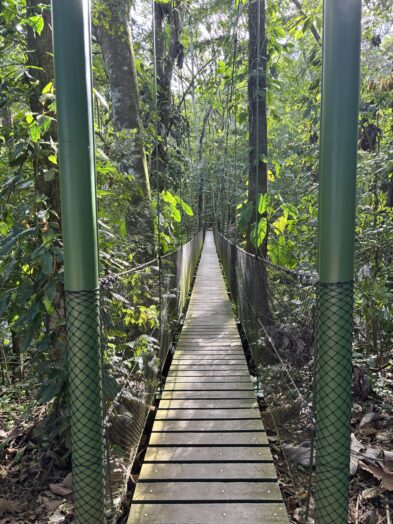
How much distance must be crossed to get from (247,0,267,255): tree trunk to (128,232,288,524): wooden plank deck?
131cm

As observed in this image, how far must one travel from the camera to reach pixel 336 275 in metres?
1.12

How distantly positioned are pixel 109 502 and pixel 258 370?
1.45 meters

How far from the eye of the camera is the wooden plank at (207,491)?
1559mm

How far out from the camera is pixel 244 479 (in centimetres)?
166

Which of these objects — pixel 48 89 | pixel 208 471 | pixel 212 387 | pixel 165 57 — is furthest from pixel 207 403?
pixel 165 57

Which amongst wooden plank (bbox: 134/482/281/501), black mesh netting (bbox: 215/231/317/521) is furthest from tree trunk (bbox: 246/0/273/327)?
wooden plank (bbox: 134/482/281/501)

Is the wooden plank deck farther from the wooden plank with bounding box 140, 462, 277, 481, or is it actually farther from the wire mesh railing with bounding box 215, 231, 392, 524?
the wire mesh railing with bounding box 215, 231, 392, 524

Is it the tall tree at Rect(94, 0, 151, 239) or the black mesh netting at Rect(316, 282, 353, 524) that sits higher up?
the tall tree at Rect(94, 0, 151, 239)

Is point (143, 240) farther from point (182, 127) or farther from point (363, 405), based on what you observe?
point (182, 127)

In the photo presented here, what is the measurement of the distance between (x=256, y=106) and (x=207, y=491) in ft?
9.72

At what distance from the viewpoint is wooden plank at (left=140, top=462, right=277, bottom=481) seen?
1.67m

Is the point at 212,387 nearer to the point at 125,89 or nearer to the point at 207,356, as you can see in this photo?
the point at 207,356

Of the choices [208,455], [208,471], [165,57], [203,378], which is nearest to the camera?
[208,471]

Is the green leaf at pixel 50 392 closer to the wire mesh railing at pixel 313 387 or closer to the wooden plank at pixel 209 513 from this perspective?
the wooden plank at pixel 209 513
